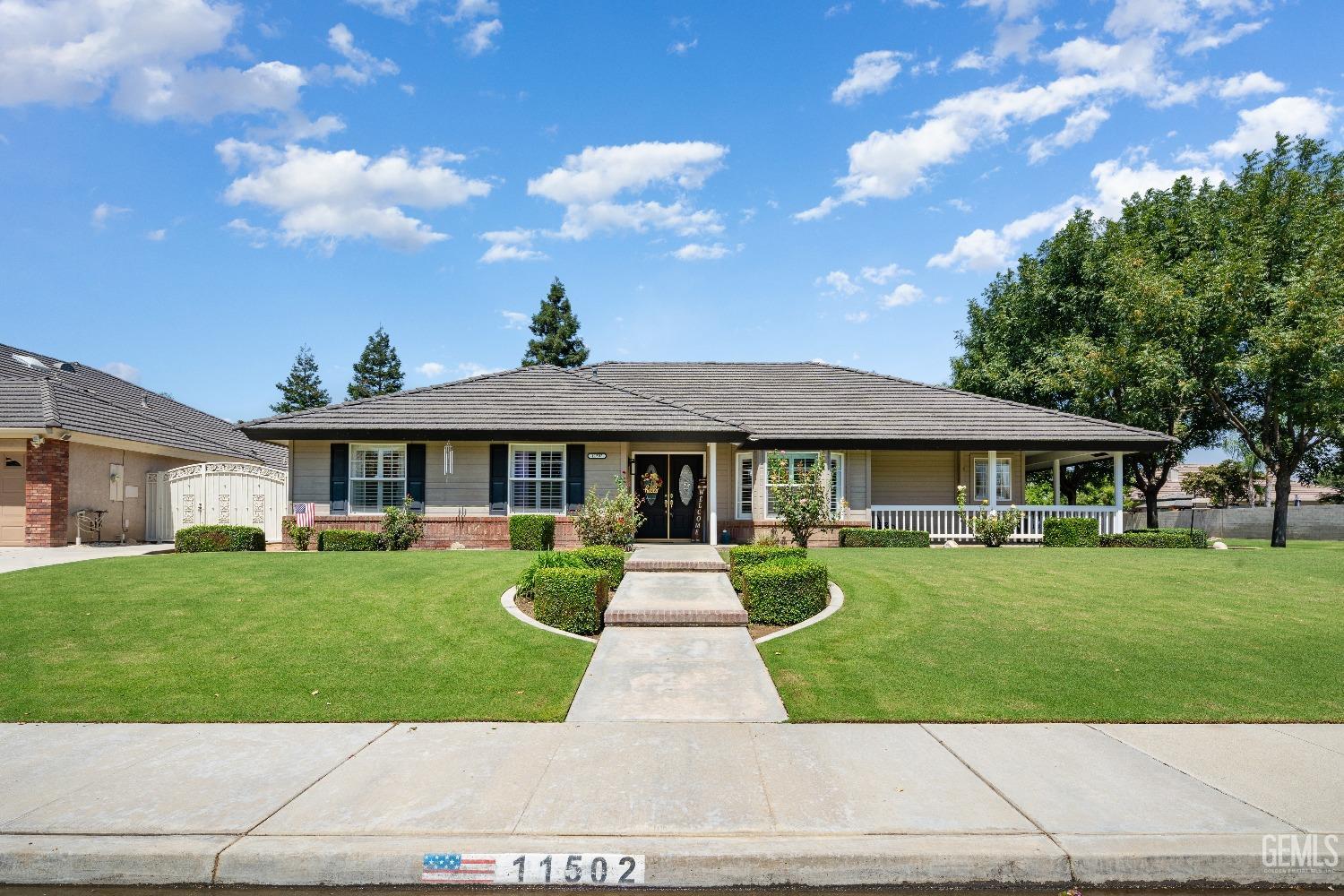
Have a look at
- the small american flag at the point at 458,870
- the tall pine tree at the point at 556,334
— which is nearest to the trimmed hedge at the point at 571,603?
the small american flag at the point at 458,870

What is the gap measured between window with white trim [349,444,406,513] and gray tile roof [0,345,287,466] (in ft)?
21.7

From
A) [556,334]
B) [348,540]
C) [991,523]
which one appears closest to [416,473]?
[348,540]

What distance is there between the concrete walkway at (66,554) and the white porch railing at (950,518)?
1714cm

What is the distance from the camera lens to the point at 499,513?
18.0 meters

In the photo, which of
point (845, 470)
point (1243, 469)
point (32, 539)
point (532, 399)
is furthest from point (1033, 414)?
point (1243, 469)

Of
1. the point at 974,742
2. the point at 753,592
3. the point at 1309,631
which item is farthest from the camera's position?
the point at 753,592

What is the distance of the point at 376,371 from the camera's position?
213 ft

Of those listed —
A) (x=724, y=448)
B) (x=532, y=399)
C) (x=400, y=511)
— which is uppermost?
(x=532, y=399)

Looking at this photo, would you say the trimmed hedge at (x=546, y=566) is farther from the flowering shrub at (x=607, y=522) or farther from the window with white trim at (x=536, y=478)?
the window with white trim at (x=536, y=478)

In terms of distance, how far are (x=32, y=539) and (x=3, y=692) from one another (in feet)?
46.5

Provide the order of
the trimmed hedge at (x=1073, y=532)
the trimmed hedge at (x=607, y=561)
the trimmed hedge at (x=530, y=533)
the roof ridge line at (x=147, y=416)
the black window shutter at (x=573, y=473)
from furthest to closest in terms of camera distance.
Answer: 1. the roof ridge line at (x=147, y=416)
2. the trimmed hedge at (x=1073, y=532)
3. the black window shutter at (x=573, y=473)
4. the trimmed hedge at (x=530, y=533)
5. the trimmed hedge at (x=607, y=561)

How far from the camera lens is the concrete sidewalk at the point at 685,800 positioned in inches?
154

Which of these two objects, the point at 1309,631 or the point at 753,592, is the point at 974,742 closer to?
the point at 753,592

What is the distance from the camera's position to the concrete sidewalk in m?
3.91
